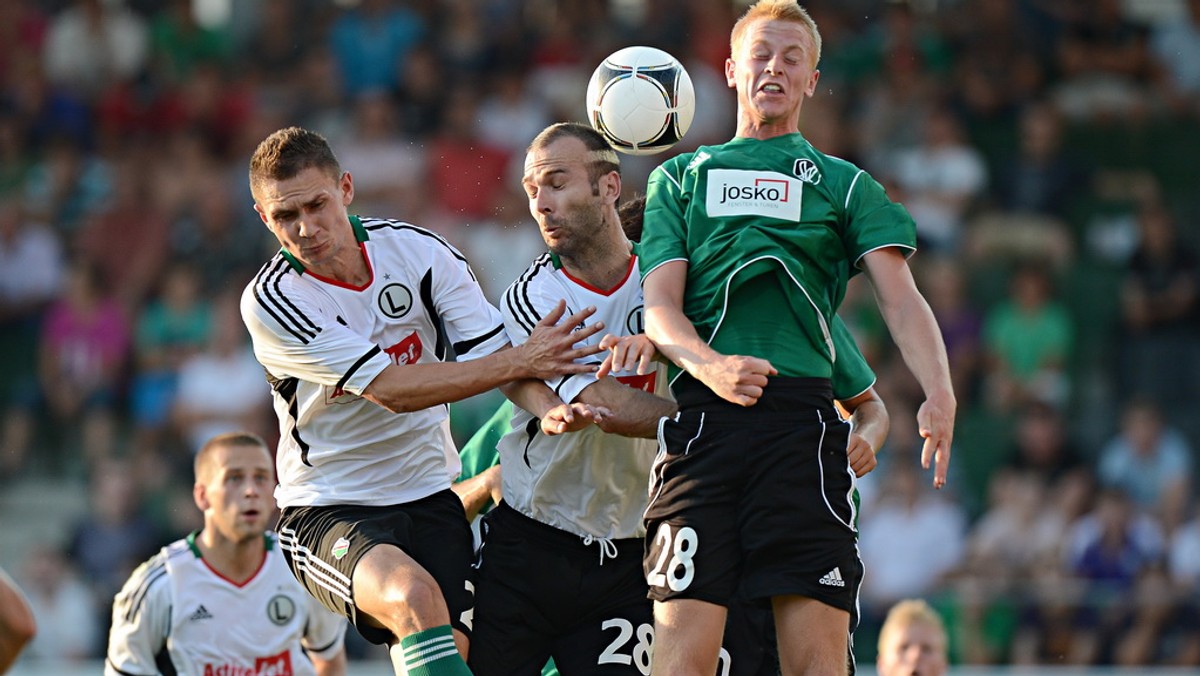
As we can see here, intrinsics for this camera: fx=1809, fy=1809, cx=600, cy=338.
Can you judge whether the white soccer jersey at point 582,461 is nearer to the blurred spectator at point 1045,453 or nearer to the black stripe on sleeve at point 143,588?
the black stripe on sleeve at point 143,588

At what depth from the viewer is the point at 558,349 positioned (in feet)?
19.6

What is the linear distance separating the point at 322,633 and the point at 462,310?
2358 millimetres

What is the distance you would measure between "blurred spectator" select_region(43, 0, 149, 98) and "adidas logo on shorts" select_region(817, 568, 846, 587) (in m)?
12.3

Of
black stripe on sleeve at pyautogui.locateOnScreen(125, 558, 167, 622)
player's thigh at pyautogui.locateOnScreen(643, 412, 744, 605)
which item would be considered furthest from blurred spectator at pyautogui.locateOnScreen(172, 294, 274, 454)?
player's thigh at pyautogui.locateOnScreen(643, 412, 744, 605)

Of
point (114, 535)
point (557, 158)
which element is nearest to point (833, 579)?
point (557, 158)

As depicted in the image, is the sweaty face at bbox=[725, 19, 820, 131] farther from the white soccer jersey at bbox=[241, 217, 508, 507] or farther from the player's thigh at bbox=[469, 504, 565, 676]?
the player's thigh at bbox=[469, 504, 565, 676]

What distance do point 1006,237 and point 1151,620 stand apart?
13.2 ft

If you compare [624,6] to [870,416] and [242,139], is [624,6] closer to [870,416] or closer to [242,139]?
[242,139]

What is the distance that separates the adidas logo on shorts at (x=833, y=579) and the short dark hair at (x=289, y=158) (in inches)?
85.6

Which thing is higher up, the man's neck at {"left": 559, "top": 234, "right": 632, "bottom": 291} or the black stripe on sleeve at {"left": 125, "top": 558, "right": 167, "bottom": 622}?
the man's neck at {"left": 559, "top": 234, "right": 632, "bottom": 291}

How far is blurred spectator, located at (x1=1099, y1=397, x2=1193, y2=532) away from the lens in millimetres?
12398

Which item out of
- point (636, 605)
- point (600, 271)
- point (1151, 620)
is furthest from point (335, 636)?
point (1151, 620)

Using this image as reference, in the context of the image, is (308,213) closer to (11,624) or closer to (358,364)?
(358,364)

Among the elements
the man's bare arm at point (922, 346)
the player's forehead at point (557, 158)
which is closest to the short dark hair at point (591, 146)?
the player's forehead at point (557, 158)
